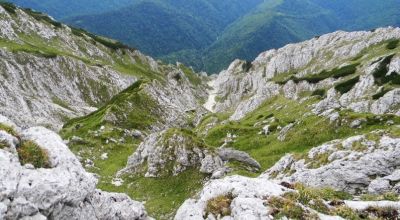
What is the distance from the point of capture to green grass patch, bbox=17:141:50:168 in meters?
22.5

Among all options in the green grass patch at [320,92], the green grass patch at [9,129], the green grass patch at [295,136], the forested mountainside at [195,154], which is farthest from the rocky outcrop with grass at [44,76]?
the green grass patch at [9,129]

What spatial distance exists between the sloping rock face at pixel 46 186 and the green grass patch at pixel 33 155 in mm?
203

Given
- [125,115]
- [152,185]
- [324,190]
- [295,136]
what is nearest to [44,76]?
[125,115]

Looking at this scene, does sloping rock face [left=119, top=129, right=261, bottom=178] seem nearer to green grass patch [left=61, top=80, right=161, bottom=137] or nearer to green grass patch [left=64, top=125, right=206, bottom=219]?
green grass patch [left=64, top=125, right=206, bottom=219]

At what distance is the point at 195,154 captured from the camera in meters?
47.7

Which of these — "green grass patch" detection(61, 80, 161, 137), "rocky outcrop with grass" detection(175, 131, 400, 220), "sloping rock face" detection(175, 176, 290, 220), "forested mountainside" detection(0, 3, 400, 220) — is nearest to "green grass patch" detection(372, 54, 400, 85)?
"forested mountainside" detection(0, 3, 400, 220)

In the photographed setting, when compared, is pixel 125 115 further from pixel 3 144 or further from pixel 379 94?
pixel 3 144

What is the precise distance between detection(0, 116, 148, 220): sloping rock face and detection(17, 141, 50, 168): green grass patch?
203mm

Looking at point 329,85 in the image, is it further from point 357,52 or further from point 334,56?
point 334,56

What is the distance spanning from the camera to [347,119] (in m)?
52.3

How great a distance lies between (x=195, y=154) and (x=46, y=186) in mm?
27768

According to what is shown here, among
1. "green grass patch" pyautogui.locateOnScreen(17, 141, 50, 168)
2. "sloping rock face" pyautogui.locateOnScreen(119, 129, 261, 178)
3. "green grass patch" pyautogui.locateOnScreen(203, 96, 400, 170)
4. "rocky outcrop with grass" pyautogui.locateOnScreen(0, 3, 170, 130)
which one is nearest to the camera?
"green grass patch" pyautogui.locateOnScreen(17, 141, 50, 168)

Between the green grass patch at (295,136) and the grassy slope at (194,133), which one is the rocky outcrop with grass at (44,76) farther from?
the green grass patch at (295,136)

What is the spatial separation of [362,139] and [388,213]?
627 inches
